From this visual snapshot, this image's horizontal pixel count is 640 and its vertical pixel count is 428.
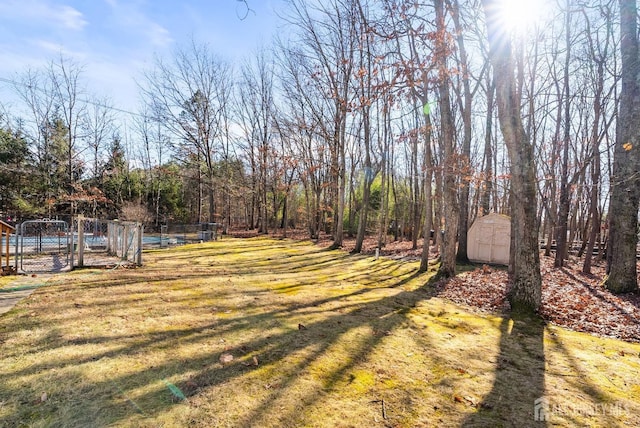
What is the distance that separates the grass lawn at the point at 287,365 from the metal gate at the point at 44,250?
259cm

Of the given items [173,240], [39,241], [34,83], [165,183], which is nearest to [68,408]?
[39,241]

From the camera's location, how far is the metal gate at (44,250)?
7988mm

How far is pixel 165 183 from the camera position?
3225 centimetres

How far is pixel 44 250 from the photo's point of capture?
12.0 metres

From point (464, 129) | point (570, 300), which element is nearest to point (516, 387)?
point (570, 300)

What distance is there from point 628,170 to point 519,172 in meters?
3.62

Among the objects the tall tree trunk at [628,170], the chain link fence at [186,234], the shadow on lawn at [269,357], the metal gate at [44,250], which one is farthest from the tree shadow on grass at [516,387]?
the chain link fence at [186,234]

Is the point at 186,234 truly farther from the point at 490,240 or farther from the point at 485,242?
the point at 490,240

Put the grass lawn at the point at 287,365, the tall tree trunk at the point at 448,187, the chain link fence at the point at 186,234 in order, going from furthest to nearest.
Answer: the chain link fence at the point at 186,234, the tall tree trunk at the point at 448,187, the grass lawn at the point at 287,365

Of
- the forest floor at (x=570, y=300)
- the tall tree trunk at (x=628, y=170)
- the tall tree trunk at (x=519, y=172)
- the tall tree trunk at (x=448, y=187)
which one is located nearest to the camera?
→ the forest floor at (x=570, y=300)

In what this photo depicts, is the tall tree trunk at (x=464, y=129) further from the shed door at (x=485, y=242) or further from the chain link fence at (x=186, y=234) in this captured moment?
the chain link fence at (x=186, y=234)

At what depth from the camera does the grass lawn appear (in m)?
2.46

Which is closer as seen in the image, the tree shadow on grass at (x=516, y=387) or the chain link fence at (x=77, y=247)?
the tree shadow on grass at (x=516, y=387)

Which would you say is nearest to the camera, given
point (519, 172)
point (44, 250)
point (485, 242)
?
point (519, 172)
